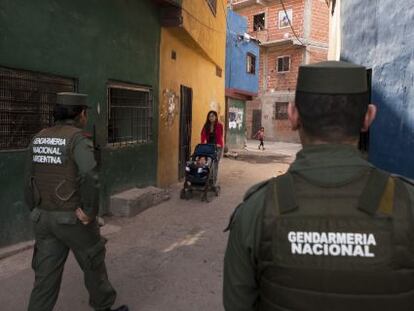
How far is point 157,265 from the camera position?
16.5 feet

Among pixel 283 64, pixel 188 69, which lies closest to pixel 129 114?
pixel 188 69

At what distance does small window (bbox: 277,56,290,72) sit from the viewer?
30.5 meters

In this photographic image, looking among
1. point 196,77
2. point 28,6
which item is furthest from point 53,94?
point 196,77

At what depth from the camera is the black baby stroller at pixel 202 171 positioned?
8688 millimetres

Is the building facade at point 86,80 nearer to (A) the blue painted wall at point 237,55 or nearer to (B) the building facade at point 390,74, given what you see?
(B) the building facade at point 390,74

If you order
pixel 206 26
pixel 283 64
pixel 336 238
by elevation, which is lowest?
pixel 336 238

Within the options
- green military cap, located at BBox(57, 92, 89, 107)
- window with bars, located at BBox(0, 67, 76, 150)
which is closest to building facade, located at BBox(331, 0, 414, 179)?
green military cap, located at BBox(57, 92, 89, 107)

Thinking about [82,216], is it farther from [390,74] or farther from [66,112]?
[390,74]

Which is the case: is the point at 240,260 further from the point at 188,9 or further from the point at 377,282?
the point at 188,9

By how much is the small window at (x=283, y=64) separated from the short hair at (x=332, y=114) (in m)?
29.9

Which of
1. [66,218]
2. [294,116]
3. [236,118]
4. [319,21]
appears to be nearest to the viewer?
[294,116]

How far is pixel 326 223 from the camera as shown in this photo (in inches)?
56.6

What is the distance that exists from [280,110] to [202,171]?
2293 cm

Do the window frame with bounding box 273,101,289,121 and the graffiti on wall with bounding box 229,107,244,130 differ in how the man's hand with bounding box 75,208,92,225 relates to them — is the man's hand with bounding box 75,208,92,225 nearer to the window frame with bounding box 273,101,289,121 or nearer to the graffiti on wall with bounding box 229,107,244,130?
the graffiti on wall with bounding box 229,107,244,130
